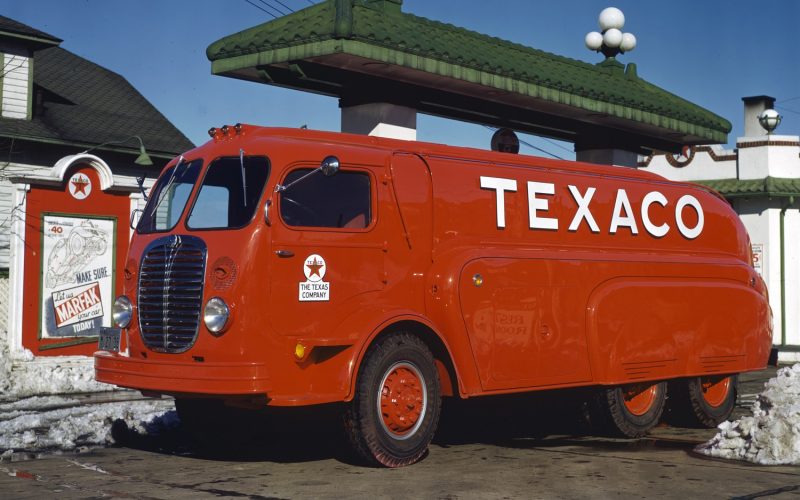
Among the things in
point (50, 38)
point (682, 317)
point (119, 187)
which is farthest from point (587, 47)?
point (50, 38)

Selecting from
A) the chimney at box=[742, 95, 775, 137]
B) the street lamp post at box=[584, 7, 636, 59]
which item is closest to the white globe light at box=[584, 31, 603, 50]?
the street lamp post at box=[584, 7, 636, 59]

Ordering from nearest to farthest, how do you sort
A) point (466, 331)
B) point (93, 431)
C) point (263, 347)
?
point (263, 347) → point (466, 331) → point (93, 431)

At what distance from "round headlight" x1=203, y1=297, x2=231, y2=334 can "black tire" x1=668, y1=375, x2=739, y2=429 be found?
608 cm

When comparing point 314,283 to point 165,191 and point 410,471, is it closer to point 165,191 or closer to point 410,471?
point 410,471

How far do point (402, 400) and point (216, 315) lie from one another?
1.75 metres

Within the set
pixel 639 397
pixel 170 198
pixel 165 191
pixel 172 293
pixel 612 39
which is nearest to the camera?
pixel 172 293

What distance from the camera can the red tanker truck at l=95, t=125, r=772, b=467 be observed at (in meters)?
8.76

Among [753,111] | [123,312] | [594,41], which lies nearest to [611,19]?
[594,41]

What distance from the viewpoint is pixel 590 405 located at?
38.1 ft

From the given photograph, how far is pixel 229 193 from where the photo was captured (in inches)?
365

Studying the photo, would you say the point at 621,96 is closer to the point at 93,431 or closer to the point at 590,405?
the point at 590,405

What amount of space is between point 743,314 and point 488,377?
4.38 meters

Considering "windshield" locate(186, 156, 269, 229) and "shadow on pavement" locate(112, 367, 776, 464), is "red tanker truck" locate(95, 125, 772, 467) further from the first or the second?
"shadow on pavement" locate(112, 367, 776, 464)

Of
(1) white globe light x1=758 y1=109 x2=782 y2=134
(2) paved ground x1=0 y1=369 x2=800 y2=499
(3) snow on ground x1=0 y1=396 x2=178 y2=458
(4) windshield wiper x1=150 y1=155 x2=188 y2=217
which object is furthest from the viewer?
(1) white globe light x1=758 y1=109 x2=782 y2=134
